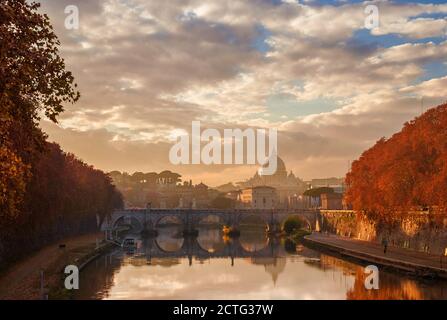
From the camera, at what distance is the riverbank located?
109 feet

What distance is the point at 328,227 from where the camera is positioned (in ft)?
352

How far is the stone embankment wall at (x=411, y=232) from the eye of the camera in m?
54.2

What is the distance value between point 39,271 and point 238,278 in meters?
17.4

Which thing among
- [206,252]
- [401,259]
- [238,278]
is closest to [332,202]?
[206,252]

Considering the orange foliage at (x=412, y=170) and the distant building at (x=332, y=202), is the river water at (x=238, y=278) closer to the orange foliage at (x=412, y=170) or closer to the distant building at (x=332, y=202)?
the orange foliage at (x=412, y=170)

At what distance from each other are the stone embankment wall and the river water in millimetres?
8136

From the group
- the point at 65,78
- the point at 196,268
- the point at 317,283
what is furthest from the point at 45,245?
the point at 65,78

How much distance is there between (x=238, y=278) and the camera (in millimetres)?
50688

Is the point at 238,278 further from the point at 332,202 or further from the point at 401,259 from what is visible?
the point at 332,202

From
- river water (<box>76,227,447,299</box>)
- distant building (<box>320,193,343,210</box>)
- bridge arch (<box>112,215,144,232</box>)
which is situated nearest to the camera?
river water (<box>76,227,447,299</box>)

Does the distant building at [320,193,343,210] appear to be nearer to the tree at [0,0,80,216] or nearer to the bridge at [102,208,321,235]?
the bridge at [102,208,321,235]

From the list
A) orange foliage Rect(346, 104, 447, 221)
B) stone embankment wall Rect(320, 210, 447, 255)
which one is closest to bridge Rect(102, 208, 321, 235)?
stone embankment wall Rect(320, 210, 447, 255)
